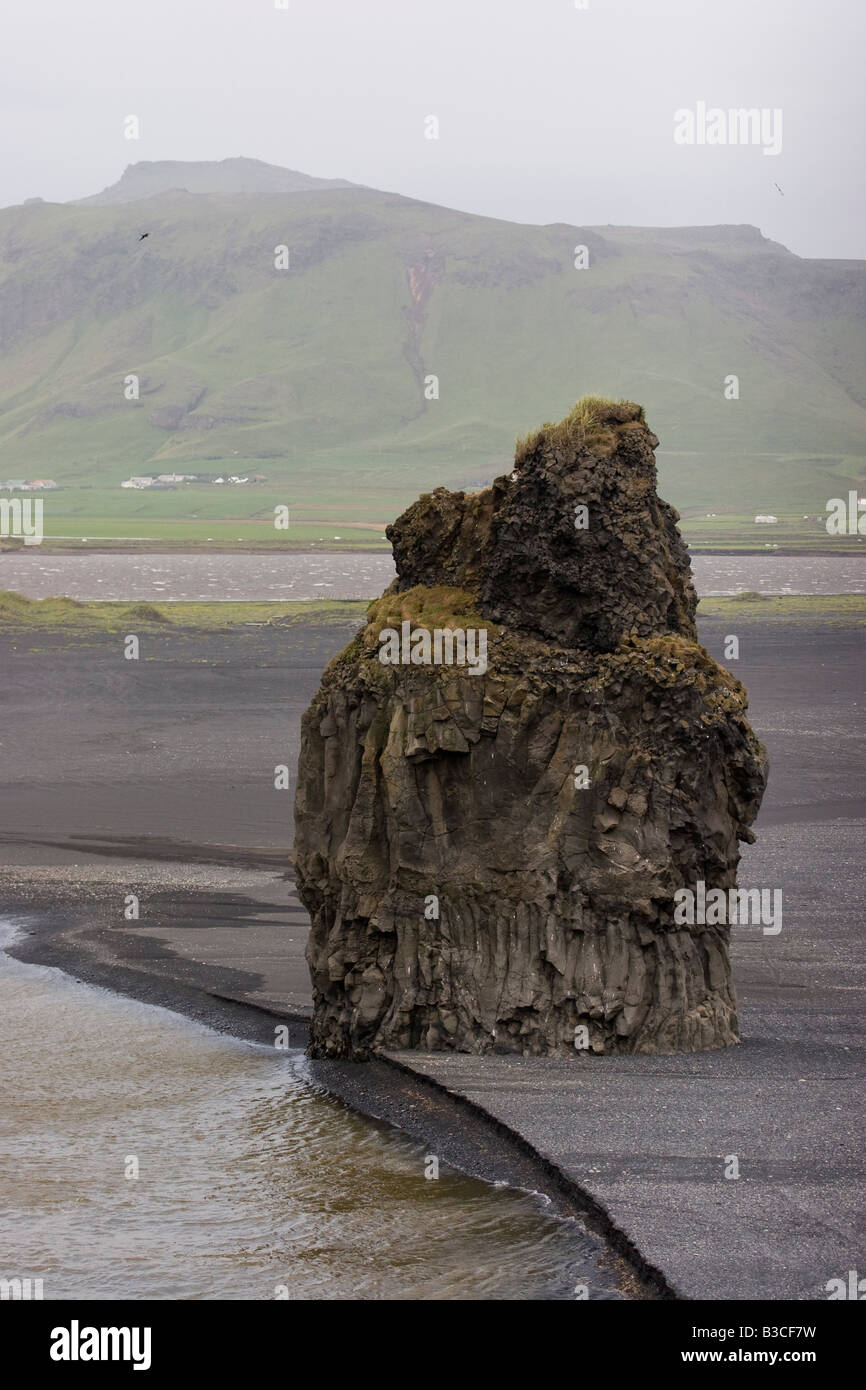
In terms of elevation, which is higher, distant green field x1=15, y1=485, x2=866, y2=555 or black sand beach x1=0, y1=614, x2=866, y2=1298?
distant green field x1=15, y1=485, x2=866, y2=555

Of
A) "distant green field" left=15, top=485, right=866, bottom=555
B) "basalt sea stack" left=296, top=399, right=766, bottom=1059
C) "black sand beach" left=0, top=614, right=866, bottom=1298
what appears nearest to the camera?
"black sand beach" left=0, top=614, right=866, bottom=1298

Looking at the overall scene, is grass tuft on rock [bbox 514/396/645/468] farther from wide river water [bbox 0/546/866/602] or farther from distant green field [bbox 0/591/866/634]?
wide river water [bbox 0/546/866/602]

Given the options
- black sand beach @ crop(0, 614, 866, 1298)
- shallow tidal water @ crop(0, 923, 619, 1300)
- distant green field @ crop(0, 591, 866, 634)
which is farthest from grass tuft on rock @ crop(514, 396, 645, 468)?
distant green field @ crop(0, 591, 866, 634)

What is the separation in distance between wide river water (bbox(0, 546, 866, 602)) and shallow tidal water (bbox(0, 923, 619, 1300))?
188ft

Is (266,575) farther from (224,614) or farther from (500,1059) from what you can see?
(500,1059)

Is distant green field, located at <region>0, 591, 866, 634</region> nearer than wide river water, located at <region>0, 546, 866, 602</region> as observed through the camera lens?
Yes

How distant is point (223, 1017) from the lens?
65.4 ft

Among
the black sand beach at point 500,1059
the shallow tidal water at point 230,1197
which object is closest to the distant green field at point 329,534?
the black sand beach at point 500,1059

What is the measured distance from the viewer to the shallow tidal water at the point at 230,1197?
12.5 meters

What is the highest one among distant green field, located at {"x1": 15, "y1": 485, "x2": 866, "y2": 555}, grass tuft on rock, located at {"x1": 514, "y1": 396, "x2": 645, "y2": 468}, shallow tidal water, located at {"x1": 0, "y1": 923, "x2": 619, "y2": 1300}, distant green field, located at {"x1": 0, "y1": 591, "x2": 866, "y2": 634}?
distant green field, located at {"x1": 15, "y1": 485, "x2": 866, "y2": 555}

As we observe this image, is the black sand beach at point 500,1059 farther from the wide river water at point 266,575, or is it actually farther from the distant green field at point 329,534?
the distant green field at point 329,534

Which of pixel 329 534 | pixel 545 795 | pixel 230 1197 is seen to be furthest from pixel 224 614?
pixel 329 534

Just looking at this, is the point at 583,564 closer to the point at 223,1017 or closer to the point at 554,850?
the point at 554,850

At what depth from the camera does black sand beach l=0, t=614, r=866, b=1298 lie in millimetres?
12961
